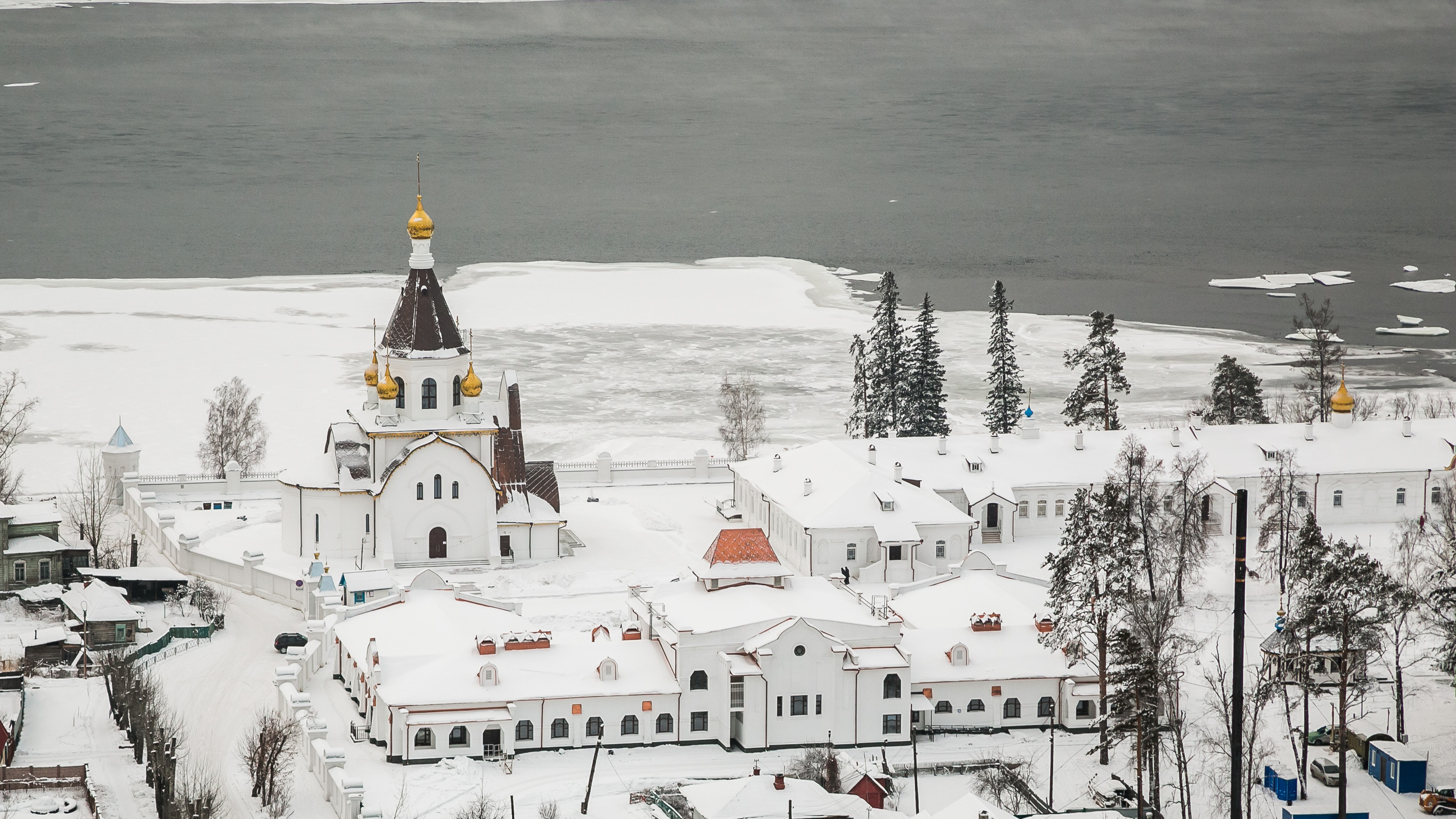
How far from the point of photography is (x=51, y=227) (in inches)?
5851

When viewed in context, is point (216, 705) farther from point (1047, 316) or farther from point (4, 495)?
point (1047, 316)

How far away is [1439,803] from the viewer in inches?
1592

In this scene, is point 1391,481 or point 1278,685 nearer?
point 1278,685

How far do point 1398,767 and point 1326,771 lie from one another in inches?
52.8

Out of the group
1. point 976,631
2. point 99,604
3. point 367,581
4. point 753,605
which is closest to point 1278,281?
point 976,631

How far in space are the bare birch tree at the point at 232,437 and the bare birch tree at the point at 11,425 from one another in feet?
19.4

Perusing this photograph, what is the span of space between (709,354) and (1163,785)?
6142cm

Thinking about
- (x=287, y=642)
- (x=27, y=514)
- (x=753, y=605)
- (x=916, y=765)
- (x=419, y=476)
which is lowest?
(x=916, y=765)

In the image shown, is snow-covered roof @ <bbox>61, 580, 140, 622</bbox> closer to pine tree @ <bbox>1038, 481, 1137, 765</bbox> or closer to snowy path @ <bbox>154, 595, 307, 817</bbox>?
snowy path @ <bbox>154, 595, 307, 817</bbox>

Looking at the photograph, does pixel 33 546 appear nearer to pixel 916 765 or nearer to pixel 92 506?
pixel 92 506

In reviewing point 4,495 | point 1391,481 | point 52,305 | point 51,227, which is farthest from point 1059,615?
point 51,227

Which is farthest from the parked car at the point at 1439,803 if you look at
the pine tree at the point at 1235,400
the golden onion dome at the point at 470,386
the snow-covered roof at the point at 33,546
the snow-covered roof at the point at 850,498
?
the snow-covered roof at the point at 33,546

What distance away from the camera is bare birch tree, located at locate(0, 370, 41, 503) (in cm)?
6347

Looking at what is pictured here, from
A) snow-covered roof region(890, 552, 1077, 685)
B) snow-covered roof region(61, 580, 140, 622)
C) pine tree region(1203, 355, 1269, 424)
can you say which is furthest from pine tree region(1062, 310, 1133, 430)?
snow-covered roof region(61, 580, 140, 622)
